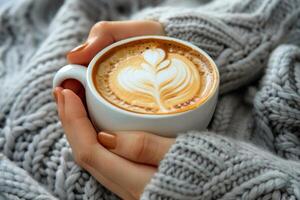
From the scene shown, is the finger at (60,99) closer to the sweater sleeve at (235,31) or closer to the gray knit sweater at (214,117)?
the gray knit sweater at (214,117)

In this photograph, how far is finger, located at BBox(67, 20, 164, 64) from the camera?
599mm

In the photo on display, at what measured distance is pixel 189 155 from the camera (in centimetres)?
53

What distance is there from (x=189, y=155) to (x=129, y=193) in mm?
94

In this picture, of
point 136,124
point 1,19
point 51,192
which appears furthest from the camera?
point 1,19

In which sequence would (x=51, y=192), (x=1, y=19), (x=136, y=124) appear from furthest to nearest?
(x=1, y=19), (x=51, y=192), (x=136, y=124)

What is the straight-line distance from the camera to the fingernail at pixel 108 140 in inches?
20.8

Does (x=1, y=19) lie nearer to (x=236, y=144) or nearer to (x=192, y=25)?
(x=192, y=25)

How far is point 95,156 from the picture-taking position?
0.54m

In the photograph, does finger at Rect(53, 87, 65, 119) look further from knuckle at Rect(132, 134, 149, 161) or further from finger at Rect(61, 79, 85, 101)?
knuckle at Rect(132, 134, 149, 161)

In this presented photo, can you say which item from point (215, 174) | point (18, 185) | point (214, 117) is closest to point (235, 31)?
point (214, 117)

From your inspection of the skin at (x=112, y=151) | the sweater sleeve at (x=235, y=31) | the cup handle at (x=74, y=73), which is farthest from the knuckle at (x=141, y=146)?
the sweater sleeve at (x=235, y=31)

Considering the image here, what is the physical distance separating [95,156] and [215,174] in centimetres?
15

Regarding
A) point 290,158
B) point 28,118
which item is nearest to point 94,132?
point 28,118

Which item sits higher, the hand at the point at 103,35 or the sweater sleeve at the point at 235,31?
the hand at the point at 103,35
